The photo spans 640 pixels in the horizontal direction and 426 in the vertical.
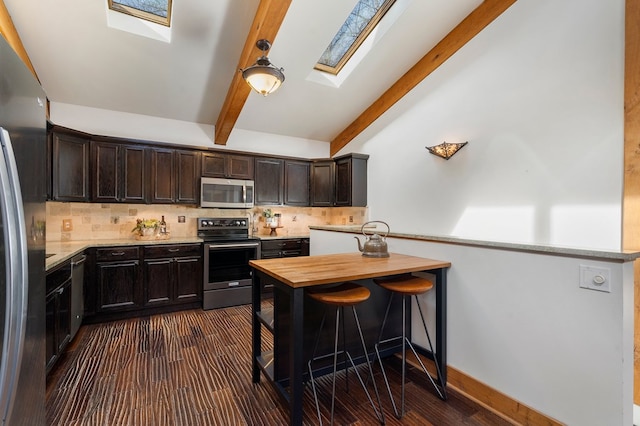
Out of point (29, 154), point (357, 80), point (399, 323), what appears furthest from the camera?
point (357, 80)

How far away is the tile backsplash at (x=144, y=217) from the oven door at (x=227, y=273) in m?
0.74

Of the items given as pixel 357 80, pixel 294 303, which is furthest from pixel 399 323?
→ pixel 357 80

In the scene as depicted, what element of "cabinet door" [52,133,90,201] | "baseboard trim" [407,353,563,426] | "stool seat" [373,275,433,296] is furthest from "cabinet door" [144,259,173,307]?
"baseboard trim" [407,353,563,426]

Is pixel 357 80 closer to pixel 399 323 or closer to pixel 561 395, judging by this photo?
pixel 399 323

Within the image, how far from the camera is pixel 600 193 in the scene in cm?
241

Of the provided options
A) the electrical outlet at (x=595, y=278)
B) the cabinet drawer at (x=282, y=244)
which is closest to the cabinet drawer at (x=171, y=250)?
the cabinet drawer at (x=282, y=244)

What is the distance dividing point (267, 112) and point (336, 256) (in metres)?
2.88

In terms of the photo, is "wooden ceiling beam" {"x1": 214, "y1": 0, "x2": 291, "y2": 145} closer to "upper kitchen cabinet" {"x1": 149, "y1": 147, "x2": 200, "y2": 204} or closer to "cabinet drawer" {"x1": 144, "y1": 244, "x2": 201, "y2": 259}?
"upper kitchen cabinet" {"x1": 149, "y1": 147, "x2": 200, "y2": 204}

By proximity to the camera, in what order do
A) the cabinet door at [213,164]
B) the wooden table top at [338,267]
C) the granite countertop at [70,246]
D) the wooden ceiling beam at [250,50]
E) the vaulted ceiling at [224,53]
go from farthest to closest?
the cabinet door at [213,164], the vaulted ceiling at [224,53], the wooden ceiling beam at [250,50], the granite countertop at [70,246], the wooden table top at [338,267]

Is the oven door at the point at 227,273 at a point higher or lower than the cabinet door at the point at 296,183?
lower

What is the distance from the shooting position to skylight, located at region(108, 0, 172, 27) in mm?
2865

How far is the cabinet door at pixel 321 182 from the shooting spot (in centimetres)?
516

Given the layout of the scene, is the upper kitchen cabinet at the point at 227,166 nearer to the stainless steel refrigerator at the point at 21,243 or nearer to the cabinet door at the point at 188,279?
the cabinet door at the point at 188,279

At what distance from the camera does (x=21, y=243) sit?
0.95 metres
